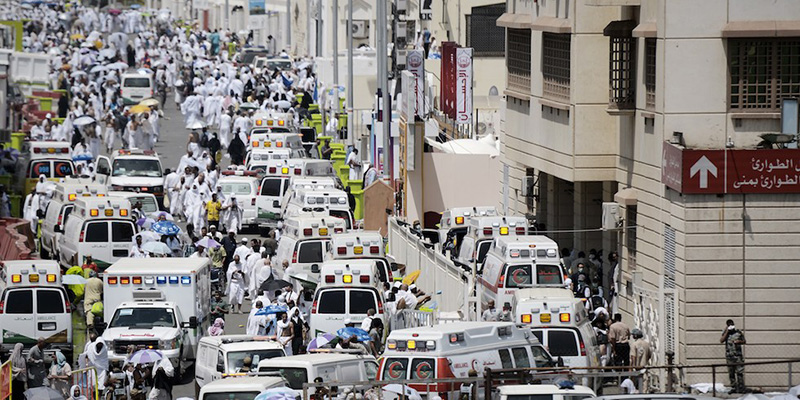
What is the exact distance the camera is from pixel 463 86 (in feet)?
155

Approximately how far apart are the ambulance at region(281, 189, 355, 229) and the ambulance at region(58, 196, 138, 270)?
3819mm

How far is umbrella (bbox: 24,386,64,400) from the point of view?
2230cm

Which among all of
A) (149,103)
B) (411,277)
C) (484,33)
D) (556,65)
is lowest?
(411,277)

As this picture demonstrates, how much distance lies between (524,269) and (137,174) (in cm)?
1642

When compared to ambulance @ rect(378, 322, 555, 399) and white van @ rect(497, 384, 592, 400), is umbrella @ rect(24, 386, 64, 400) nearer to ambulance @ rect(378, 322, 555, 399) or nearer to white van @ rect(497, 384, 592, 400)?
ambulance @ rect(378, 322, 555, 399)

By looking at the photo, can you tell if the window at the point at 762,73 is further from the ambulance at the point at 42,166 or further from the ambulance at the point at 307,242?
the ambulance at the point at 42,166

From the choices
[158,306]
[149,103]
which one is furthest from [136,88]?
[158,306]

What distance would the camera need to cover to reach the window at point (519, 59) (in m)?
35.9

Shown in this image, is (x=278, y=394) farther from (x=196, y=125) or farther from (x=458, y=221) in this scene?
(x=196, y=125)

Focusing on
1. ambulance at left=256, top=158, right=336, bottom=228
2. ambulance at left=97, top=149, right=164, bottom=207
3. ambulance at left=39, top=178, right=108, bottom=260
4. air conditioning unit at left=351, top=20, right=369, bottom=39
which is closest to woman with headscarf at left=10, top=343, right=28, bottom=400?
ambulance at left=39, top=178, right=108, bottom=260

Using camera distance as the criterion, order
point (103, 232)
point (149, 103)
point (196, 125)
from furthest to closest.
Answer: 1. point (149, 103)
2. point (196, 125)
3. point (103, 232)

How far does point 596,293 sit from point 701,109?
449cm

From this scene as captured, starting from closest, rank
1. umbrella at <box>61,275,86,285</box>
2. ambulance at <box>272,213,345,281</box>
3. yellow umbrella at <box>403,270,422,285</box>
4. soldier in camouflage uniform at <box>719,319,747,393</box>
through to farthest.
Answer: soldier in camouflage uniform at <box>719,319,747,393</box>
umbrella at <box>61,275,86,285</box>
yellow umbrella at <box>403,270,422,285</box>
ambulance at <box>272,213,345,281</box>

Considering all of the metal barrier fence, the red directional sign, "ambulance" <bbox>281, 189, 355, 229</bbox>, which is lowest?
the metal barrier fence
